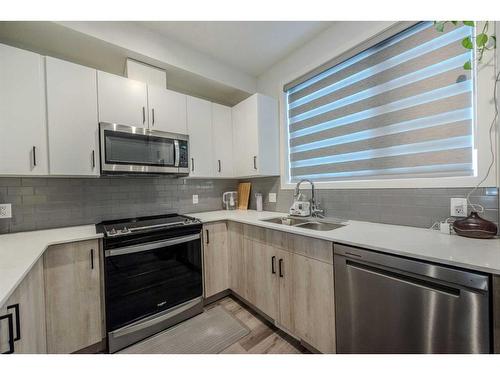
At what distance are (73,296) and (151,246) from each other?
551mm

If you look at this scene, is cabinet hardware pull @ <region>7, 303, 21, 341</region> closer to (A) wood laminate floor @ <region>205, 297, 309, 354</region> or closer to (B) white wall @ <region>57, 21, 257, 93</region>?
(A) wood laminate floor @ <region>205, 297, 309, 354</region>

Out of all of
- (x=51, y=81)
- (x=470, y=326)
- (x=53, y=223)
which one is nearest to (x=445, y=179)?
(x=470, y=326)

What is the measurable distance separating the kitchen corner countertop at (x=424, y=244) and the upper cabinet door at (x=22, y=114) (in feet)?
6.23

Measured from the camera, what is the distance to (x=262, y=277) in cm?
182

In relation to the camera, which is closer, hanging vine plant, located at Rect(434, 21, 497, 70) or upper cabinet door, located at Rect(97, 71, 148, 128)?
hanging vine plant, located at Rect(434, 21, 497, 70)

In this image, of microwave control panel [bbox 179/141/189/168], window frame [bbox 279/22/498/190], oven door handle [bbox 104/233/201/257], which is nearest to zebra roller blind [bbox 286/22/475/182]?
window frame [bbox 279/22/498/190]

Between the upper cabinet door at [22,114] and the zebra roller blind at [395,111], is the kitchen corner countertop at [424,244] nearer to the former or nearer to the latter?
the zebra roller blind at [395,111]

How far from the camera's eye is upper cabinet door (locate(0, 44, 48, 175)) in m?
1.39

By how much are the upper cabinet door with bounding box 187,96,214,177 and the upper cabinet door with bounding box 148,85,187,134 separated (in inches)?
3.3

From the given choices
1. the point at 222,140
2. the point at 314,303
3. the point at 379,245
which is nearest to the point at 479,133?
the point at 379,245

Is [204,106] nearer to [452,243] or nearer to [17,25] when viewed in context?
[17,25]

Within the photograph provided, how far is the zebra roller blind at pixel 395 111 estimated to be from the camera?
133 cm

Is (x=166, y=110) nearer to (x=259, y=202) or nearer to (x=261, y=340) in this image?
(x=259, y=202)

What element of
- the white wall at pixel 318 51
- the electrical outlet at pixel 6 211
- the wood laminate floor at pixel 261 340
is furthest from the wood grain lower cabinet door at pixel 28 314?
the white wall at pixel 318 51
